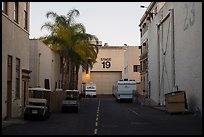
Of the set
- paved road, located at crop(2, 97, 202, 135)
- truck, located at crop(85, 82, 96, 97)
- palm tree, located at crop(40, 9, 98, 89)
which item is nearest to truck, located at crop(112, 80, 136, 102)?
palm tree, located at crop(40, 9, 98, 89)

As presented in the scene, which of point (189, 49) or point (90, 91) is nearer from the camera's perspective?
point (189, 49)

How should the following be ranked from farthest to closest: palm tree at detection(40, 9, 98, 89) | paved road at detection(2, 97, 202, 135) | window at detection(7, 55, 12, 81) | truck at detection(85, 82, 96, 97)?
truck at detection(85, 82, 96, 97) < palm tree at detection(40, 9, 98, 89) < window at detection(7, 55, 12, 81) < paved road at detection(2, 97, 202, 135)

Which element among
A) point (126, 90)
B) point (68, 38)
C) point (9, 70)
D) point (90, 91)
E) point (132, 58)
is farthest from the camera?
point (132, 58)

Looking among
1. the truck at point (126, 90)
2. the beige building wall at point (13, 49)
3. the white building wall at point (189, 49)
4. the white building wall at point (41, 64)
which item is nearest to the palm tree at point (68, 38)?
the white building wall at point (41, 64)

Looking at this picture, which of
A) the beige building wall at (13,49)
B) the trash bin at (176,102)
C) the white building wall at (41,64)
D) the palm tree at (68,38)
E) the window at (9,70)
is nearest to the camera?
the beige building wall at (13,49)

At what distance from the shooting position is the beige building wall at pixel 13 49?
25.1 meters

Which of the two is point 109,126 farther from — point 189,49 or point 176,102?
point 189,49

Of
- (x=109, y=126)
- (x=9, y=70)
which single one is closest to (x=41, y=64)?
(x=9, y=70)

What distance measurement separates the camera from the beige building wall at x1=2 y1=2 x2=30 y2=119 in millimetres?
25062

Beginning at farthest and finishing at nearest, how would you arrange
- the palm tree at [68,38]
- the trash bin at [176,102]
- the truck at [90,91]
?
the truck at [90,91] → the palm tree at [68,38] → the trash bin at [176,102]

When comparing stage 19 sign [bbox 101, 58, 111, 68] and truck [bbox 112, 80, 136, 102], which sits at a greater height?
stage 19 sign [bbox 101, 58, 111, 68]

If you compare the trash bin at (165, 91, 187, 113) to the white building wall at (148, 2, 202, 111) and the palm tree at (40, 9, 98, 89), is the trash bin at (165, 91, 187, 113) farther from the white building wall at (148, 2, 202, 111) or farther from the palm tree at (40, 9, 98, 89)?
the palm tree at (40, 9, 98, 89)

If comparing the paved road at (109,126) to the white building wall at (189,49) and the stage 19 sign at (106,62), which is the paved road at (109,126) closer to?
the white building wall at (189,49)

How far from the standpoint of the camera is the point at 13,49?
27953mm
